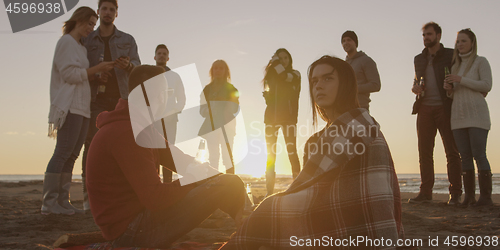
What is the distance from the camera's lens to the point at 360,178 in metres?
2.07

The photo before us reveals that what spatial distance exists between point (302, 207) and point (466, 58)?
4367 millimetres

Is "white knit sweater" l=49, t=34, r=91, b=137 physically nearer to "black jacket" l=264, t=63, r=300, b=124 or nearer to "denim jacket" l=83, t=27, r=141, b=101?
"denim jacket" l=83, t=27, r=141, b=101

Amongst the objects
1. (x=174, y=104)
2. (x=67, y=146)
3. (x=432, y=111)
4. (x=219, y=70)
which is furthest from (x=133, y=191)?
(x=432, y=111)

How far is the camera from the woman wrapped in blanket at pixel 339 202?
200 cm

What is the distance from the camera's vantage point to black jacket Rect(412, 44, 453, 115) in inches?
206

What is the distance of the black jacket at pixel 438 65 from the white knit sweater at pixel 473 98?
149mm

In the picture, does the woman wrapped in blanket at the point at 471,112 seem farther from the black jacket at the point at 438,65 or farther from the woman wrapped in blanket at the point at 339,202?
the woman wrapped in blanket at the point at 339,202

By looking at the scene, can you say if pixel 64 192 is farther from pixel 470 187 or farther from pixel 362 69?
pixel 470 187

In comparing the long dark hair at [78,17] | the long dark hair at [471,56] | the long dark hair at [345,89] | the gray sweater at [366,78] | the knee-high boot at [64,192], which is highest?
the long dark hair at [78,17]

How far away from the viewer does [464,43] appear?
200 inches

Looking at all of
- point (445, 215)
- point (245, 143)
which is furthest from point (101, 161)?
point (245, 143)

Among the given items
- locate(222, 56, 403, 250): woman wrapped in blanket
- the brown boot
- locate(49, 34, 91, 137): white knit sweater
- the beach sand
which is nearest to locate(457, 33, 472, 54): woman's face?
the brown boot

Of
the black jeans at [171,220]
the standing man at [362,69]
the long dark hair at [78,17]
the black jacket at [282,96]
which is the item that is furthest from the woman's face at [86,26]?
the standing man at [362,69]

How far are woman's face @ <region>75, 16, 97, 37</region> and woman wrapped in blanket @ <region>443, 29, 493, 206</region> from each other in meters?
4.70
